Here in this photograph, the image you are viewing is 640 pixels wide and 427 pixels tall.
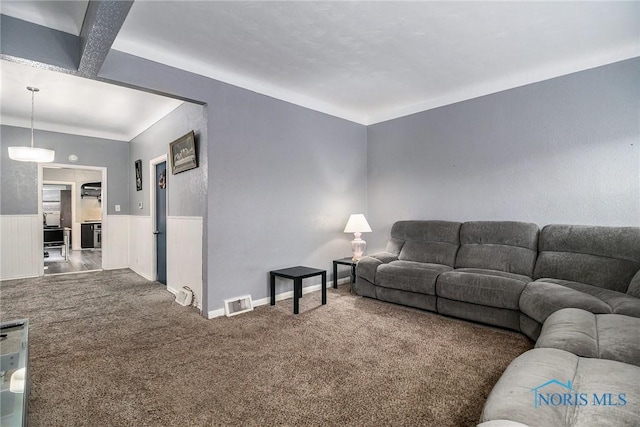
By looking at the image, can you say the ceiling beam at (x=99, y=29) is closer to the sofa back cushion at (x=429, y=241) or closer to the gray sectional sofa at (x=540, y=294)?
the gray sectional sofa at (x=540, y=294)

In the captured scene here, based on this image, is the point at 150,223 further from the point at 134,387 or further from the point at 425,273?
the point at 425,273

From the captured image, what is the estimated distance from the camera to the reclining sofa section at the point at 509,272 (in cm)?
248

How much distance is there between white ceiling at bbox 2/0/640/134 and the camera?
2344 millimetres

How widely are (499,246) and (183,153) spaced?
3.80 metres

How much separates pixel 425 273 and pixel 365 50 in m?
2.30

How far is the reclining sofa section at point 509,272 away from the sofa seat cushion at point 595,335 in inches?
12.4

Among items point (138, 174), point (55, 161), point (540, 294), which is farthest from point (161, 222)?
point (540, 294)

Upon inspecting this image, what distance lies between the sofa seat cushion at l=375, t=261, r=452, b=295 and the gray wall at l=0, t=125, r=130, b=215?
526cm

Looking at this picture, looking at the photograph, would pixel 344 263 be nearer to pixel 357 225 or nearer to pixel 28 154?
pixel 357 225

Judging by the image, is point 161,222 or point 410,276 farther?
point 161,222

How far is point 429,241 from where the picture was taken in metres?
3.99

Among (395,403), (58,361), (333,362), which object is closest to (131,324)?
(58,361)
